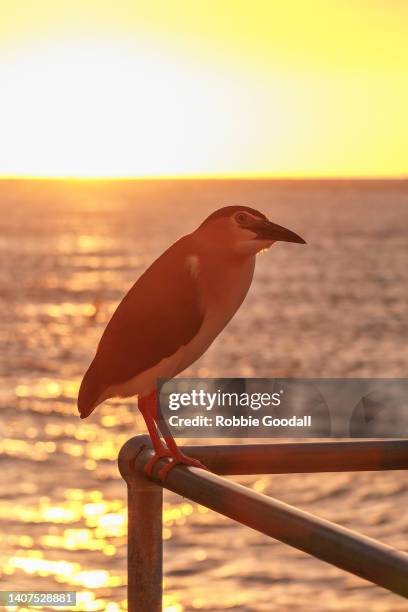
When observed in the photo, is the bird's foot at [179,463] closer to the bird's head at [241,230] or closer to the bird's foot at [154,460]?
the bird's foot at [154,460]

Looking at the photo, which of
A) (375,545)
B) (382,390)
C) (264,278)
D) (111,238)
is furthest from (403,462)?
(111,238)

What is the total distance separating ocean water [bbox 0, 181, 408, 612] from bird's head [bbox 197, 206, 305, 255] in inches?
303

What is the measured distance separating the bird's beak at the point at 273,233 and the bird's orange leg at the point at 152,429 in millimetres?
601

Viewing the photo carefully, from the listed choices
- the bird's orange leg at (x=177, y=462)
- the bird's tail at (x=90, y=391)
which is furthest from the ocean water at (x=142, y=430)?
the bird's orange leg at (x=177, y=462)

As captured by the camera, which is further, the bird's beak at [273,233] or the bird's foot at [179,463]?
the bird's beak at [273,233]

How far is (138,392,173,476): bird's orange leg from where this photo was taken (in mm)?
2471

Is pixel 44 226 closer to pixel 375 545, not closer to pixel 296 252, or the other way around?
pixel 296 252

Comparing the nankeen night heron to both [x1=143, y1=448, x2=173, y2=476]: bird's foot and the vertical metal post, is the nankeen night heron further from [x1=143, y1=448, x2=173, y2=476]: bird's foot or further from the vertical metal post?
the vertical metal post

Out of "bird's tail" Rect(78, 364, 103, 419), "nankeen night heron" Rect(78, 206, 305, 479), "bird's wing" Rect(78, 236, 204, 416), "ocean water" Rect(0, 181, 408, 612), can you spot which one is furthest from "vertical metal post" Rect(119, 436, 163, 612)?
"ocean water" Rect(0, 181, 408, 612)

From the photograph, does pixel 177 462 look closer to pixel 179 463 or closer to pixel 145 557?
pixel 179 463

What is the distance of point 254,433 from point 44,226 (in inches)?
5064

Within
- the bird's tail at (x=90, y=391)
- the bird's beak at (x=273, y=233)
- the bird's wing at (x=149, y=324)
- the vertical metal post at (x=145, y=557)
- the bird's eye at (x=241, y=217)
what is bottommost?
the vertical metal post at (x=145, y=557)

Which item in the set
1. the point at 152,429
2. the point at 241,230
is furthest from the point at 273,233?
the point at 152,429

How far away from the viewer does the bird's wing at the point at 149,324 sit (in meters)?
3.50
